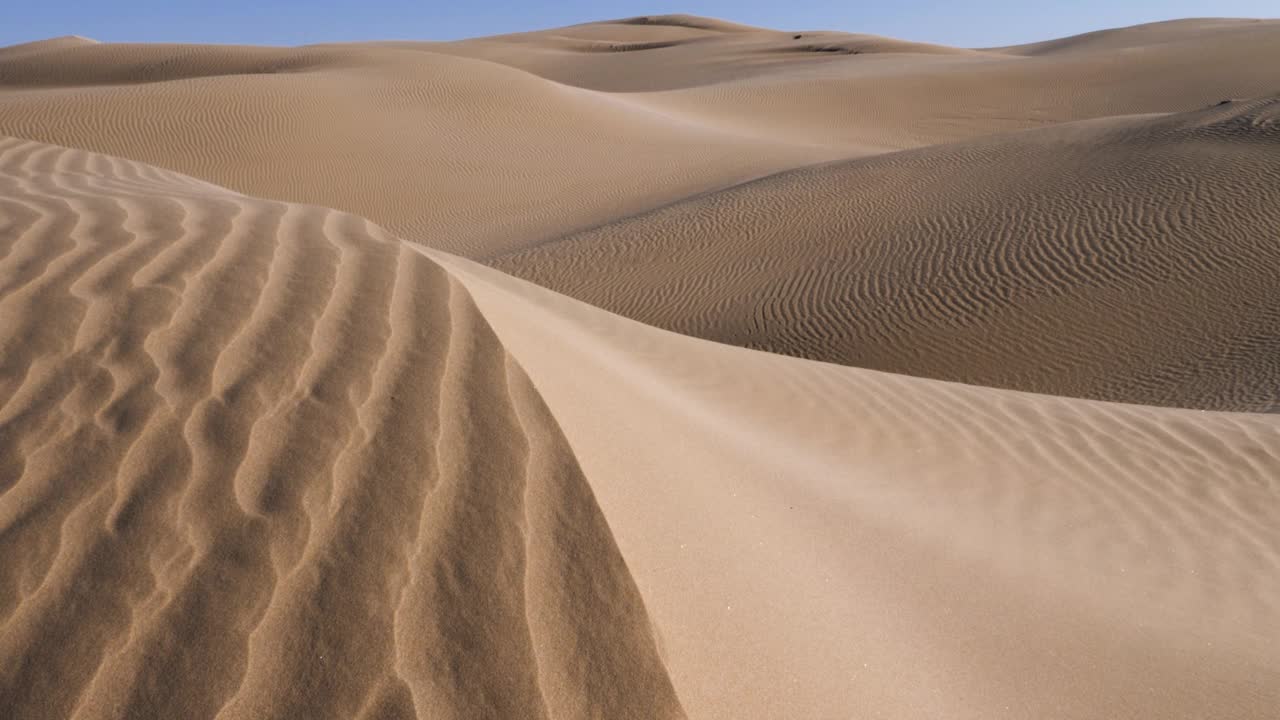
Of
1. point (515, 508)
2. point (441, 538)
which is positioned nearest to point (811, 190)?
point (515, 508)

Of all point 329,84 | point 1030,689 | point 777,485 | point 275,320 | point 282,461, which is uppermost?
point 329,84

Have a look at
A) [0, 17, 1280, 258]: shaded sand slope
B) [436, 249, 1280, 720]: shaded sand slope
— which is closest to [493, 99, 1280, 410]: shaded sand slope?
[0, 17, 1280, 258]: shaded sand slope

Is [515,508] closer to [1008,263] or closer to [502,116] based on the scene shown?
[1008,263]

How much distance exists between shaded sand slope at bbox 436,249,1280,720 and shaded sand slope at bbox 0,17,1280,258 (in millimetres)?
12445

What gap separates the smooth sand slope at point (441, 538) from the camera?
183 centimetres

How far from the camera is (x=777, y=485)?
11.4 feet

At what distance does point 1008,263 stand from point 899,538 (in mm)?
10514

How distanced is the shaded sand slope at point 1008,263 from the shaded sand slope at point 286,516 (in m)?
9.25

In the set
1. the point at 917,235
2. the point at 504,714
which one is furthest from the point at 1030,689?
the point at 917,235

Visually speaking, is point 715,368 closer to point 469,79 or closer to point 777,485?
point 777,485

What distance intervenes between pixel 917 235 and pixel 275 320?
12.7m

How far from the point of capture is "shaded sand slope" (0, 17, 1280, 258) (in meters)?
20.4

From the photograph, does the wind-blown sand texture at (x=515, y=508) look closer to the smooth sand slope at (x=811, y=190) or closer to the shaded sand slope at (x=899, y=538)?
the shaded sand slope at (x=899, y=538)

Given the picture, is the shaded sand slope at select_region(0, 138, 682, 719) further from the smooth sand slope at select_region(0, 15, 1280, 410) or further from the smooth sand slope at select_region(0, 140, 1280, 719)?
the smooth sand slope at select_region(0, 15, 1280, 410)
